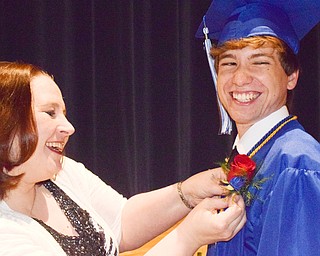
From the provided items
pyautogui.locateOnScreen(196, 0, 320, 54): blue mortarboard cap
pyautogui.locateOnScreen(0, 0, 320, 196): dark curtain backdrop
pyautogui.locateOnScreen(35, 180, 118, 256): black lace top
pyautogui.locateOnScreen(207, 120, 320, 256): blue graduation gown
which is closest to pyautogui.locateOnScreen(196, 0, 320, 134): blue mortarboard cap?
pyautogui.locateOnScreen(196, 0, 320, 54): blue mortarboard cap

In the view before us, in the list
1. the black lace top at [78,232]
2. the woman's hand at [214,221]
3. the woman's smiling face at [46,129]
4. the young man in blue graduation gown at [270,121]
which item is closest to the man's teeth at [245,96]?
the young man in blue graduation gown at [270,121]

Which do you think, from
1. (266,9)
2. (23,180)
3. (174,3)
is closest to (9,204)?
(23,180)

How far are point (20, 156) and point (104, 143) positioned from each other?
3.25 m

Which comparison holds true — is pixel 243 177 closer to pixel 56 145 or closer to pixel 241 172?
pixel 241 172

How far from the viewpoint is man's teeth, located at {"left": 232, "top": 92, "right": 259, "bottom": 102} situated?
1586mm

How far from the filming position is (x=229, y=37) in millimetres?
1634

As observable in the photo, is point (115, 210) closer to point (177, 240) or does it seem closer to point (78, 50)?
point (177, 240)

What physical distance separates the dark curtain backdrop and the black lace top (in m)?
2.86

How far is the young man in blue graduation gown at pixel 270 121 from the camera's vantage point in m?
1.35

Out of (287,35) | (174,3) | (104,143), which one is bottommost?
(104,143)

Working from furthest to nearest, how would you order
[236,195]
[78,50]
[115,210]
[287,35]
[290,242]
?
1. [78,50]
2. [115,210]
3. [287,35]
4. [236,195]
5. [290,242]

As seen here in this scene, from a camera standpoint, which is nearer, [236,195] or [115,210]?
[236,195]

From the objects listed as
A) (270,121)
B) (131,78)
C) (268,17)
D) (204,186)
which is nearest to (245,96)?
(270,121)

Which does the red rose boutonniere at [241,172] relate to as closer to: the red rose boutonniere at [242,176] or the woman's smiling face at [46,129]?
the red rose boutonniere at [242,176]
